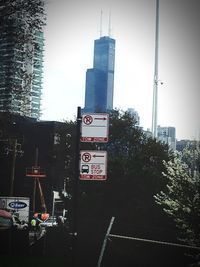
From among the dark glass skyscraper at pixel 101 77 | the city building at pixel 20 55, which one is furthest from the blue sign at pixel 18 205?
the dark glass skyscraper at pixel 101 77

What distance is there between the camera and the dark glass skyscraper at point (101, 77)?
103750mm

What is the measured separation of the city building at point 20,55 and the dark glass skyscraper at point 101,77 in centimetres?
8618

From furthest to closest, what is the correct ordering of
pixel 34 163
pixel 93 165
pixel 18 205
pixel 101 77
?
pixel 101 77 < pixel 34 163 < pixel 18 205 < pixel 93 165

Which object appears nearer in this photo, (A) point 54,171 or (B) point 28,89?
(B) point 28,89

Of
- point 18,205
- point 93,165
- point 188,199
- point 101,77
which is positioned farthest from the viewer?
point 101,77

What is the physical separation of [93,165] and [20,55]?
779cm

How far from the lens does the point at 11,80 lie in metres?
15.7

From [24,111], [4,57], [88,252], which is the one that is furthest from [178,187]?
[4,57]

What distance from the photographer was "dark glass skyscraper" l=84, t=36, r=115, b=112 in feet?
340

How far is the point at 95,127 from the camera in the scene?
8844mm

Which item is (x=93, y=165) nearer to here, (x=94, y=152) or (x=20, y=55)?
(x=94, y=152)

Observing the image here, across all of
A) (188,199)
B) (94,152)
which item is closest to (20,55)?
(94,152)

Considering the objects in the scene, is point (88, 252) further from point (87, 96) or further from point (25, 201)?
point (87, 96)

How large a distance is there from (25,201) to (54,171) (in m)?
46.4
